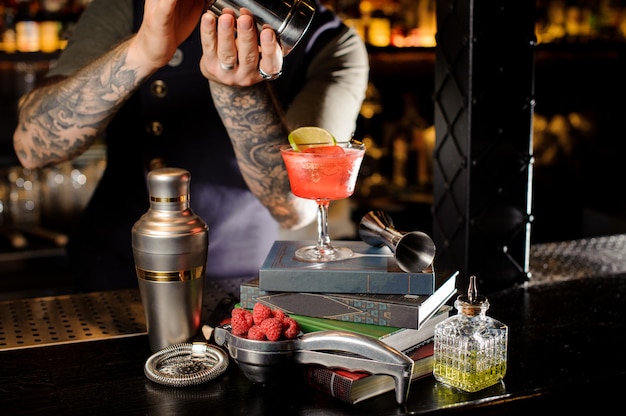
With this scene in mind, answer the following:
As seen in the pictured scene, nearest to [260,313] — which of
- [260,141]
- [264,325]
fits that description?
[264,325]

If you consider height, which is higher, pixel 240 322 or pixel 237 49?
pixel 237 49

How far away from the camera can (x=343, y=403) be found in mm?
1118

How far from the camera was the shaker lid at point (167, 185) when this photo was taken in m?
1.24

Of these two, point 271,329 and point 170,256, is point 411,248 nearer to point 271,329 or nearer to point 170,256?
point 271,329

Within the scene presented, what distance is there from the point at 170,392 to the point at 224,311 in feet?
0.97

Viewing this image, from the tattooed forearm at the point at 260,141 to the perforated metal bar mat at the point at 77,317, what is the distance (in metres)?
0.25

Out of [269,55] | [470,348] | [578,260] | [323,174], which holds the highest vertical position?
[269,55]

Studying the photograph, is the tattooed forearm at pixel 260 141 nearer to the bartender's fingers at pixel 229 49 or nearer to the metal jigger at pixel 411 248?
the bartender's fingers at pixel 229 49

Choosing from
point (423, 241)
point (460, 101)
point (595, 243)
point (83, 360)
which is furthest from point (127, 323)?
point (595, 243)

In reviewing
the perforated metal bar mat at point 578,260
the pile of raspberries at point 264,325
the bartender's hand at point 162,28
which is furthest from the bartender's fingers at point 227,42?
the perforated metal bar mat at point 578,260

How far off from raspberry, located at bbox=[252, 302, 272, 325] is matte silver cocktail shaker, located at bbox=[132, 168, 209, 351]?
173mm

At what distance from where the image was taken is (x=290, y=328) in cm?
114

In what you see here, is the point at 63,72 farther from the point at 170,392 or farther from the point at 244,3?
the point at 170,392

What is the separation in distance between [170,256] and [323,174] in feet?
0.97
